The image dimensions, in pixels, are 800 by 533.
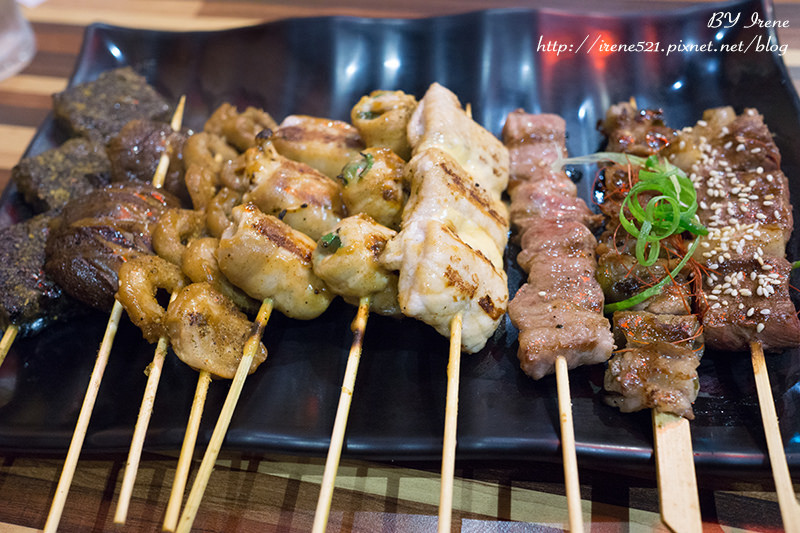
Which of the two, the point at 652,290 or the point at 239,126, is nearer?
the point at 652,290

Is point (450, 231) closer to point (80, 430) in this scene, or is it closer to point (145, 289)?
point (145, 289)

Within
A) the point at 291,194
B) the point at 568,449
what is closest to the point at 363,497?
the point at 568,449

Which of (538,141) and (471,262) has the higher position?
(538,141)

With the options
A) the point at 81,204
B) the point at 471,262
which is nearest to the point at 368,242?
the point at 471,262

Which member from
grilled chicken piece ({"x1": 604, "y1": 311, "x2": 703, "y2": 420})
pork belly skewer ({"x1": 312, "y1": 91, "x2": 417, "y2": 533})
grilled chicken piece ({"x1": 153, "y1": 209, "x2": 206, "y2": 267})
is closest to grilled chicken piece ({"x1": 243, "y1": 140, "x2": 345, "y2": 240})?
pork belly skewer ({"x1": 312, "y1": 91, "x2": 417, "y2": 533})

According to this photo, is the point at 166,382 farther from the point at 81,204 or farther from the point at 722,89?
the point at 722,89

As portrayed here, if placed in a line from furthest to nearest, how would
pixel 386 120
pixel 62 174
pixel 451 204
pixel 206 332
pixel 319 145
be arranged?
pixel 62 174
pixel 319 145
pixel 386 120
pixel 451 204
pixel 206 332

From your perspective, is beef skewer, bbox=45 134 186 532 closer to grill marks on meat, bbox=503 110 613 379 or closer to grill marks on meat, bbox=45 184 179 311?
grill marks on meat, bbox=45 184 179 311
